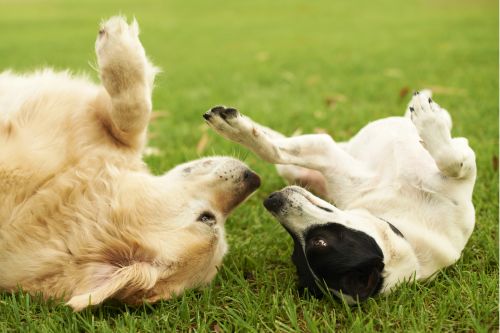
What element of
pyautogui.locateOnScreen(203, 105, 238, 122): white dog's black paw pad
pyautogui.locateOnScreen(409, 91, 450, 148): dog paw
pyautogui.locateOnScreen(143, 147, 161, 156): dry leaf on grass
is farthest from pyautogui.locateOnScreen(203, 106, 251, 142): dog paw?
pyautogui.locateOnScreen(143, 147, 161, 156): dry leaf on grass

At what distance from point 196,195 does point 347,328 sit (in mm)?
990

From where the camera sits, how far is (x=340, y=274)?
2.24 meters

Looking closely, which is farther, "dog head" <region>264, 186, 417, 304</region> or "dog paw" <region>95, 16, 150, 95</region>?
"dog paw" <region>95, 16, 150, 95</region>

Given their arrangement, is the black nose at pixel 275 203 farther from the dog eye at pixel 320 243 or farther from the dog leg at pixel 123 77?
the dog leg at pixel 123 77

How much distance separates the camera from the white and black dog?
90.4 inches

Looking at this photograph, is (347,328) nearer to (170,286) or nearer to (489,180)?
(170,286)

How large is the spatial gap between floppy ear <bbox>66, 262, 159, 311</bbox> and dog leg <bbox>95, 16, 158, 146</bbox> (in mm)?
854

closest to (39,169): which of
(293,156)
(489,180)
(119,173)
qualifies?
(119,173)

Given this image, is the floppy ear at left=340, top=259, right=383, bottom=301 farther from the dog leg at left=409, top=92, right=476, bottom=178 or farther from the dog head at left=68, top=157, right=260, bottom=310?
the dog leg at left=409, top=92, right=476, bottom=178

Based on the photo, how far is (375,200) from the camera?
2.94 metres

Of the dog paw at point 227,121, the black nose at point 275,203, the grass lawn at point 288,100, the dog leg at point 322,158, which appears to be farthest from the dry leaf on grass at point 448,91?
the black nose at point 275,203

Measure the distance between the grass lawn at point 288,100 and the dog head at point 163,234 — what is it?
102mm

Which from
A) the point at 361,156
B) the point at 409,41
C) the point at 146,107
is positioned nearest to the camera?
the point at 146,107

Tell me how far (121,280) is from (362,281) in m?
1.02
